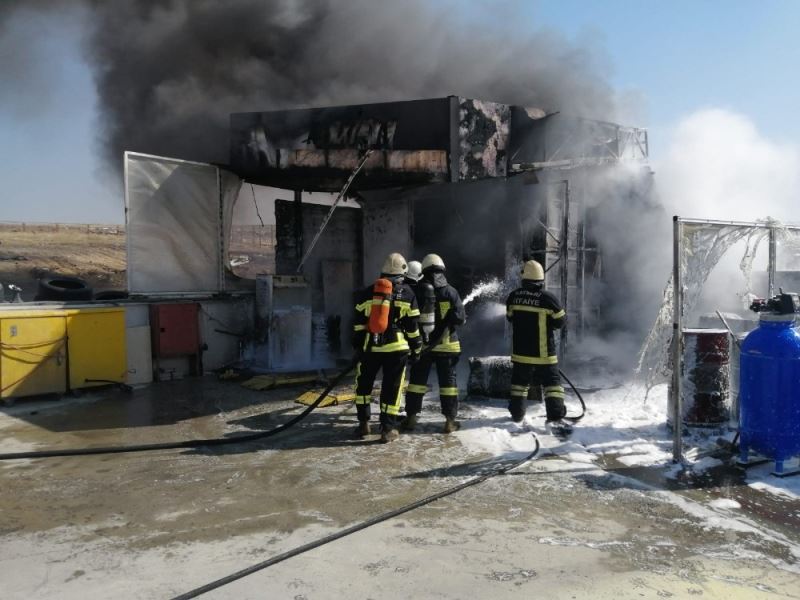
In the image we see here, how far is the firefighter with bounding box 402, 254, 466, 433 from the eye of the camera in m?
5.72

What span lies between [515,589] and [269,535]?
1454mm

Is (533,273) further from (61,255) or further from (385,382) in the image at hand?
(61,255)

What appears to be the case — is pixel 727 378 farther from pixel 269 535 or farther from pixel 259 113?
pixel 259 113

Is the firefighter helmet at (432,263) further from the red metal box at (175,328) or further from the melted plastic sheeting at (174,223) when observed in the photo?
the melted plastic sheeting at (174,223)

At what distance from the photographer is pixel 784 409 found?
435cm

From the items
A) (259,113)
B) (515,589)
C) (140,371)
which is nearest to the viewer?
(515,589)

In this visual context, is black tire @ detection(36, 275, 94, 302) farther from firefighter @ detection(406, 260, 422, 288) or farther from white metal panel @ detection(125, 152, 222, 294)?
firefighter @ detection(406, 260, 422, 288)

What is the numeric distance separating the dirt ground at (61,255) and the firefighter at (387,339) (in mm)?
15150

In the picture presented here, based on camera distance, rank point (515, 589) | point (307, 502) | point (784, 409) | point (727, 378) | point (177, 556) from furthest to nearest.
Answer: point (727, 378) < point (784, 409) < point (307, 502) < point (177, 556) < point (515, 589)

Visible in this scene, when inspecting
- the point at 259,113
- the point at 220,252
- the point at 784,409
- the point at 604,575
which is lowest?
the point at 604,575

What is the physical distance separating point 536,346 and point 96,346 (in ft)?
18.3

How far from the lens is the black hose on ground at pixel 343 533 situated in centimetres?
280

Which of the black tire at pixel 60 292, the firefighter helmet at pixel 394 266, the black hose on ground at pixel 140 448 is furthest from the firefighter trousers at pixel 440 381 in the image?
the black tire at pixel 60 292

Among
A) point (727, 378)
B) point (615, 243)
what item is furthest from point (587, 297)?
point (727, 378)
